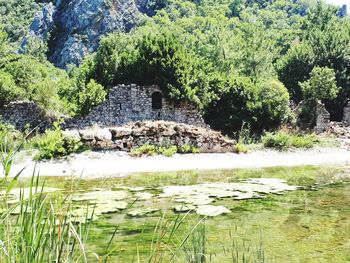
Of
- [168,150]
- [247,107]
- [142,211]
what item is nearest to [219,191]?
[142,211]

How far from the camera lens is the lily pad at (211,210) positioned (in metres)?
9.09

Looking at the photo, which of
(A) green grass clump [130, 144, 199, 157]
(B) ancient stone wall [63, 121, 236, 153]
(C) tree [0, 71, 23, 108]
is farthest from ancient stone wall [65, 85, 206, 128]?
(A) green grass clump [130, 144, 199, 157]

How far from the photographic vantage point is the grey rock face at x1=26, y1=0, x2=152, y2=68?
2994 inches

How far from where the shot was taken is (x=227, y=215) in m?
9.34

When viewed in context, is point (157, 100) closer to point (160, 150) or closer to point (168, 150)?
point (160, 150)

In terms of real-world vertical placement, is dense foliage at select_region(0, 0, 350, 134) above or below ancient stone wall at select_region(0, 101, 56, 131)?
above

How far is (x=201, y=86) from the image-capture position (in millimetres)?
26594

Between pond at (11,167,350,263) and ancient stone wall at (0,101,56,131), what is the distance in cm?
962

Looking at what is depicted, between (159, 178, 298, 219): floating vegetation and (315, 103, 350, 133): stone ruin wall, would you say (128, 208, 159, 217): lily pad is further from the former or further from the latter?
(315, 103, 350, 133): stone ruin wall

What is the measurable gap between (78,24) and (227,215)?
76.2 meters

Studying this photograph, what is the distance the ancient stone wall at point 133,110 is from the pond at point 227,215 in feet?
30.4

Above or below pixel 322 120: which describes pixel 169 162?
below

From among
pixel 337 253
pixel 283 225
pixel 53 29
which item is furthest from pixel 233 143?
pixel 53 29

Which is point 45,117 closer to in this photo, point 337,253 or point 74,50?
point 337,253
